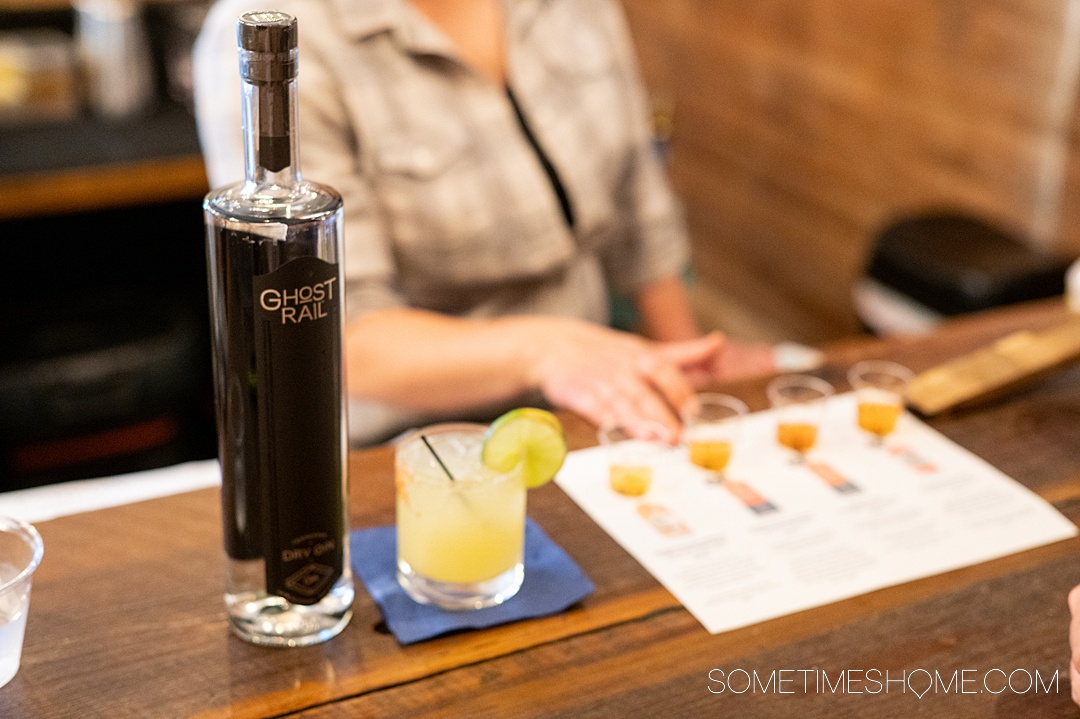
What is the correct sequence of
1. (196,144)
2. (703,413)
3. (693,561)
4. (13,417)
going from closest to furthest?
(693,561) < (703,413) < (13,417) < (196,144)

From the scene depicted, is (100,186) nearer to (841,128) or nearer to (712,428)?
(712,428)

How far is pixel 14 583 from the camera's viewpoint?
826 millimetres

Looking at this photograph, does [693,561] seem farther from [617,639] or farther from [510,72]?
[510,72]

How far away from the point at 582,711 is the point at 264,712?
0.22 m

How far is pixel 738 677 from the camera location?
0.88 meters

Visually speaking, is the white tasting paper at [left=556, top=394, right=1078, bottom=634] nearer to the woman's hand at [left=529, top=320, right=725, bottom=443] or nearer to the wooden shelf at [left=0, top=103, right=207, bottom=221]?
the woman's hand at [left=529, top=320, right=725, bottom=443]

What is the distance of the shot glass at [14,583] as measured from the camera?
0.83m

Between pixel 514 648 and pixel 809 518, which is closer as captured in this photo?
pixel 514 648

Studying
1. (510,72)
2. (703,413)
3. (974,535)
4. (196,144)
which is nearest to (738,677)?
(974,535)

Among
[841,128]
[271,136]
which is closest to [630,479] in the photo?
[271,136]

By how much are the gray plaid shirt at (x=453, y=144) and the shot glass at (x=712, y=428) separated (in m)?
0.47

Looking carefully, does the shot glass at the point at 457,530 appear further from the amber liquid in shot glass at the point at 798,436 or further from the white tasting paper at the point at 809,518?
the amber liquid in shot glass at the point at 798,436

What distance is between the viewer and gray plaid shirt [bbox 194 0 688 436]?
1537 mm

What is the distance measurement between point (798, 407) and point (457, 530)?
0.50 metres
